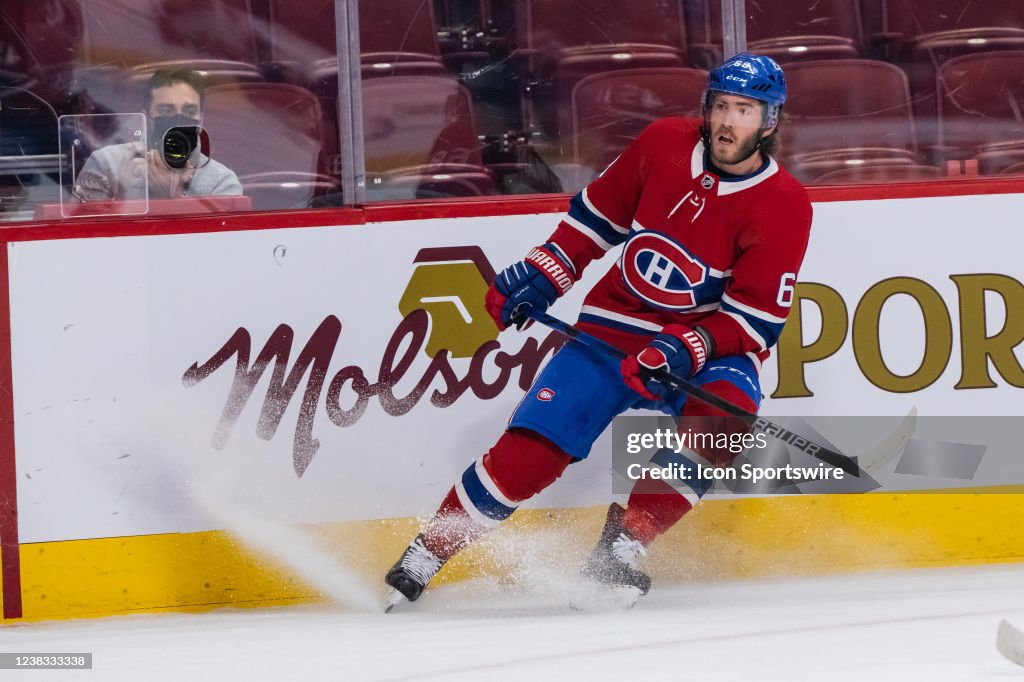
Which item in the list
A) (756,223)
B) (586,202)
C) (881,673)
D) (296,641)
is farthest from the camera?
(586,202)

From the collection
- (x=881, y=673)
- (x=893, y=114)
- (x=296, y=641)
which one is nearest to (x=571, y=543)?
(x=296, y=641)

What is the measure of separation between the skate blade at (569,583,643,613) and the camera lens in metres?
1.34

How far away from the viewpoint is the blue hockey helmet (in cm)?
266

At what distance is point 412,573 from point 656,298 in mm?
783

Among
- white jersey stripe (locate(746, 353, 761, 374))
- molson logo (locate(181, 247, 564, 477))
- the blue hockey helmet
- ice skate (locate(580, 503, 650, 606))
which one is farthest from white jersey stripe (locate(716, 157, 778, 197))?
ice skate (locate(580, 503, 650, 606))

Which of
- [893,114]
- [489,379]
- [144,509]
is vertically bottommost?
[144,509]

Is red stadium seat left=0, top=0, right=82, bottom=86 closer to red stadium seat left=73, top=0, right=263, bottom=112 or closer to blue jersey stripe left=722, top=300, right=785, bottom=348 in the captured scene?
red stadium seat left=73, top=0, right=263, bottom=112

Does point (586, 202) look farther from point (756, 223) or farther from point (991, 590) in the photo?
point (991, 590)

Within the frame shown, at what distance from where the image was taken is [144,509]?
2.96m

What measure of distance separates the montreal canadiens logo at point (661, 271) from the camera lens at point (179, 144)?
1.04 m

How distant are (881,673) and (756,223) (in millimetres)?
986

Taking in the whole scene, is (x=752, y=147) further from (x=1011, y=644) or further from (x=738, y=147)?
(x=1011, y=644)

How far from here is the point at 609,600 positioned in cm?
279

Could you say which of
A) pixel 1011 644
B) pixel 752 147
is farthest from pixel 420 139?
pixel 1011 644
